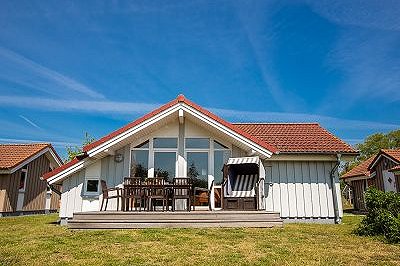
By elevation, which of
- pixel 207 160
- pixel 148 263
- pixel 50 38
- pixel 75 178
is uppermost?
pixel 50 38

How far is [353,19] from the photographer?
11.5 meters

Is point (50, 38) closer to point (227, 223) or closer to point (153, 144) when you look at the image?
point (153, 144)

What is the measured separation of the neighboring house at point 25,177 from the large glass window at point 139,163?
926cm

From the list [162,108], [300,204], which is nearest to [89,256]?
[162,108]

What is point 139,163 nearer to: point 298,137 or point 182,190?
point 182,190

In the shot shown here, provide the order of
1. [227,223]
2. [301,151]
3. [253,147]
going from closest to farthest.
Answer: [227,223]
[253,147]
[301,151]

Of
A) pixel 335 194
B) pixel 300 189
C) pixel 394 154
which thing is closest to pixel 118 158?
pixel 300 189

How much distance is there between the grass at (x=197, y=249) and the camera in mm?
5367

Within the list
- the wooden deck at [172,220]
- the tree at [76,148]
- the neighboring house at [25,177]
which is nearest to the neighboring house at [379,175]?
the wooden deck at [172,220]

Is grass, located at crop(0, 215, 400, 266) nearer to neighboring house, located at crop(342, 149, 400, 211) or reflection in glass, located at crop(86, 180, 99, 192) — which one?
reflection in glass, located at crop(86, 180, 99, 192)

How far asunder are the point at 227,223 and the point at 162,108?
5087 mm

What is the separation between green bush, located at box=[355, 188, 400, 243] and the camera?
7.58 meters

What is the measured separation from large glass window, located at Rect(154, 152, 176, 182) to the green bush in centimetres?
716

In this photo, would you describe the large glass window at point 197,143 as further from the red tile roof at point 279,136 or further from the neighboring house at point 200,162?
the red tile roof at point 279,136
